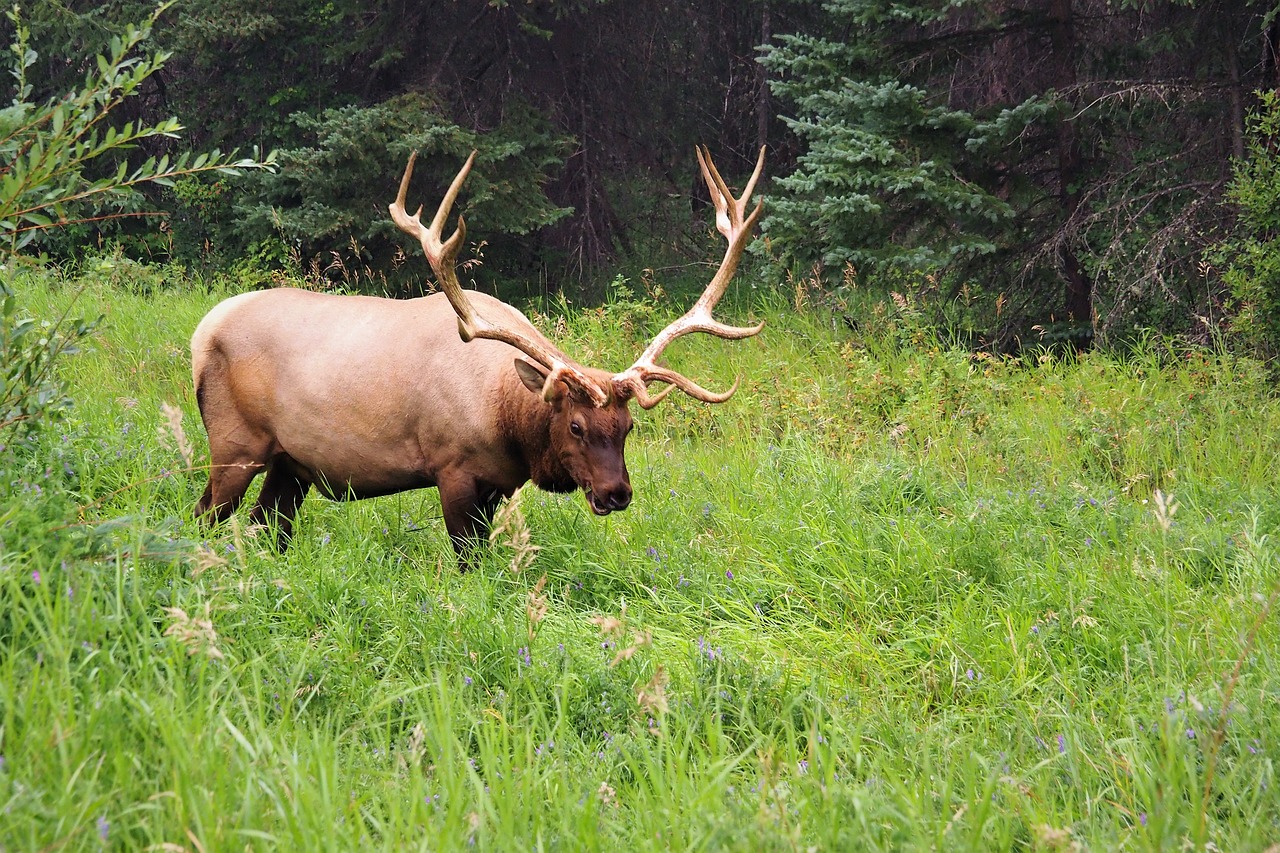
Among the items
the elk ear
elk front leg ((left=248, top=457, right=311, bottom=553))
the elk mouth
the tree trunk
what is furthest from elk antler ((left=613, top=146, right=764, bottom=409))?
the tree trunk

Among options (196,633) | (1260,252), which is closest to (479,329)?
(196,633)

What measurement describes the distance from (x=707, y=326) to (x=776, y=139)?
1061cm

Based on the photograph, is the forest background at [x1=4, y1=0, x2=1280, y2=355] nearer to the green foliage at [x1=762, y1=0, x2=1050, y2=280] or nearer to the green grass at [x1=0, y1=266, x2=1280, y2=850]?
the green foliage at [x1=762, y1=0, x2=1050, y2=280]

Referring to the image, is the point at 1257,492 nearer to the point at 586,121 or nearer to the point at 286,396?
the point at 286,396

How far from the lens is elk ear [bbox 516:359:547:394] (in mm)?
5066

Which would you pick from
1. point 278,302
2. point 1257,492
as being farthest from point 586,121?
point 1257,492

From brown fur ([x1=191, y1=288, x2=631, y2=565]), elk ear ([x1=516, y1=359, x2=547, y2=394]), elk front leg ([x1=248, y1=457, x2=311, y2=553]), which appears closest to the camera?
elk ear ([x1=516, y1=359, x2=547, y2=394])

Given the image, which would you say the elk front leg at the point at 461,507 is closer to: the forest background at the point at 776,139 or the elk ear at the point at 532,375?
the elk ear at the point at 532,375

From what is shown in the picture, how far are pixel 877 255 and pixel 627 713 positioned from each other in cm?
604

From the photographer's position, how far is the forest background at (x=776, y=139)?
866 cm

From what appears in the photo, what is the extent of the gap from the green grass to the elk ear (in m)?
0.72

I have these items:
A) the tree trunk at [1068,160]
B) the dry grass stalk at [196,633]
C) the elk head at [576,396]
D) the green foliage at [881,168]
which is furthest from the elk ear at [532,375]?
the tree trunk at [1068,160]

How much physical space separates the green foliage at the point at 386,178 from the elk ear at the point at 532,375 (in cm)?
677

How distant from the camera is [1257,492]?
570cm
